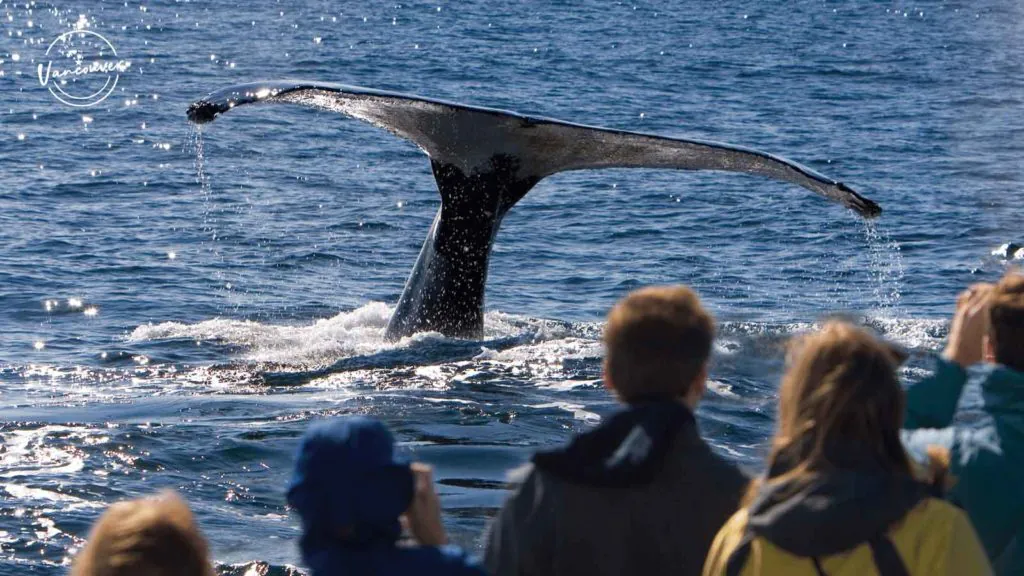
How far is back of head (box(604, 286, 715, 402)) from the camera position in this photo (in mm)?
3021

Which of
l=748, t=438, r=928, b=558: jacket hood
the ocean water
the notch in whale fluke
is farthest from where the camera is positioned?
the notch in whale fluke

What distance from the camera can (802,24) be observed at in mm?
50500

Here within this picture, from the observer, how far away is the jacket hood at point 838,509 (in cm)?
272

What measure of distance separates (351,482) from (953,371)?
1.41 m

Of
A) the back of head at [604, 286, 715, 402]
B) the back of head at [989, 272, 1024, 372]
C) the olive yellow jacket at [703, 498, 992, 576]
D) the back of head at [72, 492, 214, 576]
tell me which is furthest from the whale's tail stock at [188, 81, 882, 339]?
the back of head at [72, 492, 214, 576]

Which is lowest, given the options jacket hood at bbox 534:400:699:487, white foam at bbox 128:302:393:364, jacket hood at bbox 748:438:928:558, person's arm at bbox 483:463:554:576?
white foam at bbox 128:302:393:364

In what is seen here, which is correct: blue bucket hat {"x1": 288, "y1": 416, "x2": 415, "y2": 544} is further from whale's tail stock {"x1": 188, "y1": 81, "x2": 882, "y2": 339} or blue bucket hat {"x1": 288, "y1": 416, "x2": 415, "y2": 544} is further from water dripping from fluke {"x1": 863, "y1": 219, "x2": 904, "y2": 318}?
water dripping from fluke {"x1": 863, "y1": 219, "x2": 904, "y2": 318}

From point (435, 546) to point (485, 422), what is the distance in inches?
199

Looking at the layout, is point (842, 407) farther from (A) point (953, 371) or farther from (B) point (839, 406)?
(A) point (953, 371)

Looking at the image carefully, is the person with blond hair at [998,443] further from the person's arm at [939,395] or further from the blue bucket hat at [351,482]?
the blue bucket hat at [351,482]

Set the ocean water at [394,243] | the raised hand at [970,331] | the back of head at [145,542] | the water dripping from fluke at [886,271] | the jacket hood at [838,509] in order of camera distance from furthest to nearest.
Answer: the water dripping from fluke at [886,271]
the ocean water at [394,243]
the raised hand at [970,331]
the jacket hood at [838,509]
the back of head at [145,542]

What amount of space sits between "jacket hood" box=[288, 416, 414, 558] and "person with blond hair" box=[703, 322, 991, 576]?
Result: 24.2 inches

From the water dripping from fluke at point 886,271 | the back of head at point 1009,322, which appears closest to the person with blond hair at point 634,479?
the back of head at point 1009,322

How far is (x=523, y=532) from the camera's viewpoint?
9.92ft
